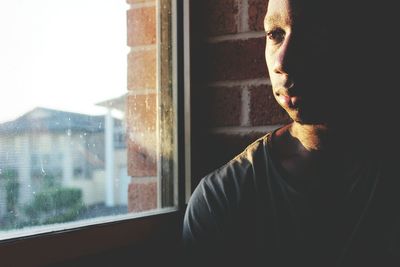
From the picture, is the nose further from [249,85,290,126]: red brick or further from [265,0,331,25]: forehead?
[249,85,290,126]: red brick

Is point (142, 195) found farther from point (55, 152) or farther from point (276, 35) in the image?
point (276, 35)

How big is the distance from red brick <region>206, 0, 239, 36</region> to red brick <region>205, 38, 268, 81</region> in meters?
0.03

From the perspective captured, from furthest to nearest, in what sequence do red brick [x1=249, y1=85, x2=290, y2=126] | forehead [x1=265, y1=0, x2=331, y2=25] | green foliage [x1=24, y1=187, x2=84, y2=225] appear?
red brick [x1=249, y1=85, x2=290, y2=126], green foliage [x1=24, y1=187, x2=84, y2=225], forehead [x1=265, y1=0, x2=331, y2=25]

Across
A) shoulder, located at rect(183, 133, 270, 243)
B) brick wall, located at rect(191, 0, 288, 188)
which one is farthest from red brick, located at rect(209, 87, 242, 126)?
shoulder, located at rect(183, 133, 270, 243)

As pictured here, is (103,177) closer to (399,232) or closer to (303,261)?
(303,261)

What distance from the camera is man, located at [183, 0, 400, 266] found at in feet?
2.19

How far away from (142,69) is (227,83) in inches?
7.0

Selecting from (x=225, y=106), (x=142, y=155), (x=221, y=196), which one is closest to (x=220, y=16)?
(x=225, y=106)

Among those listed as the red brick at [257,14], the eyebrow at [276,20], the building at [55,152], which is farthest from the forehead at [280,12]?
the building at [55,152]

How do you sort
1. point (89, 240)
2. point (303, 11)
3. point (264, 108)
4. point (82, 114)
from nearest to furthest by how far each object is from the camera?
point (303, 11)
point (89, 240)
point (82, 114)
point (264, 108)

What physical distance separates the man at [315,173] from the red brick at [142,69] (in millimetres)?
357

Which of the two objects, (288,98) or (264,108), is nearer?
(288,98)

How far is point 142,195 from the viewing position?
103 cm

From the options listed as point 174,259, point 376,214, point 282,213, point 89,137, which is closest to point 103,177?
point 89,137
